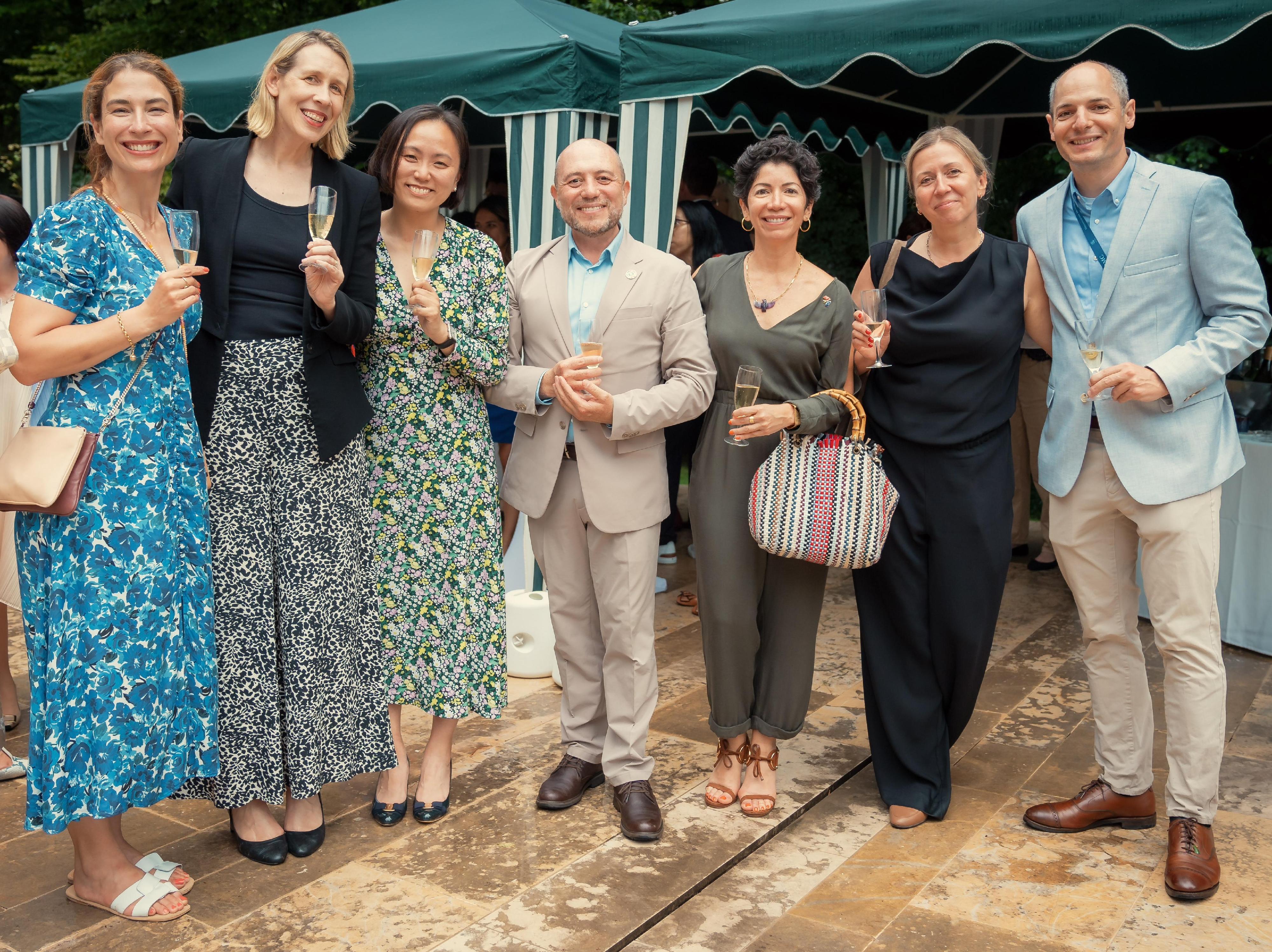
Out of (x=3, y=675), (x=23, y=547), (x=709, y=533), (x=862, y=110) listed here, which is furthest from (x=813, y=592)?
(x=862, y=110)

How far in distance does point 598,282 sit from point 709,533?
0.78m

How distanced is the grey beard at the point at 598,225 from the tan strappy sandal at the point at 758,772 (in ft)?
5.16

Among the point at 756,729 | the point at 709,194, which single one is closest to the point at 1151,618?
the point at 756,729

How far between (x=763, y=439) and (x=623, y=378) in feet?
1.49

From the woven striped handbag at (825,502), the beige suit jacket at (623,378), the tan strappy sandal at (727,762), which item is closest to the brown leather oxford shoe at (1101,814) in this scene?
the tan strappy sandal at (727,762)

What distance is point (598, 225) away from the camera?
3.06 m

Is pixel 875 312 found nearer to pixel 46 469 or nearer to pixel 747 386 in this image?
pixel 747 386

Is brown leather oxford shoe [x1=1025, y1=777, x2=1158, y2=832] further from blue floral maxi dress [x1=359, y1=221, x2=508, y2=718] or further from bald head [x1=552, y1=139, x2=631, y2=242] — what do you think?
bald head [x1=552, y1=139, x2=631, y2=242]

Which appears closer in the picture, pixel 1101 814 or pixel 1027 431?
pixel 1101 814

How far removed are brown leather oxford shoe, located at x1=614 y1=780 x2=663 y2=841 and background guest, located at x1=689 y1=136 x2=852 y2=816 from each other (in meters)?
0.25

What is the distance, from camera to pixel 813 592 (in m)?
3.24

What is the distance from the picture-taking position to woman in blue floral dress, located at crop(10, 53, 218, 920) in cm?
244

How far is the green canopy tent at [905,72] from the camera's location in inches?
154

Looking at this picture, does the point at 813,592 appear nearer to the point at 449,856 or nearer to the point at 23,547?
the point at 449,856
